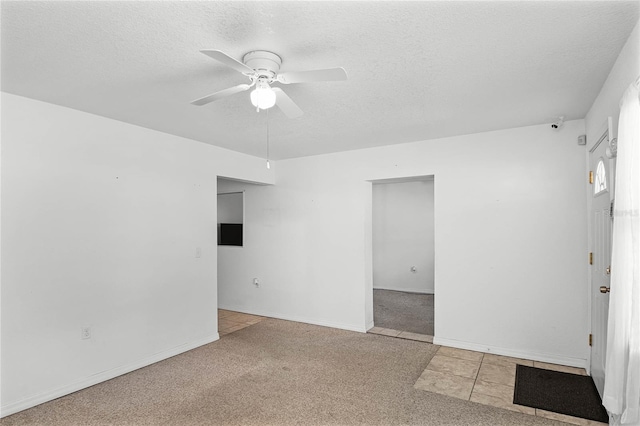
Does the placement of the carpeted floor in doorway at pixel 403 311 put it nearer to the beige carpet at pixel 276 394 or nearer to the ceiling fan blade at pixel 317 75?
the beige carpet at pixel 276 394

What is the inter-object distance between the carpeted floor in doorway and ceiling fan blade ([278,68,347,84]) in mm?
3741

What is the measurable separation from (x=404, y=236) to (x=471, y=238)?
3.45 metres

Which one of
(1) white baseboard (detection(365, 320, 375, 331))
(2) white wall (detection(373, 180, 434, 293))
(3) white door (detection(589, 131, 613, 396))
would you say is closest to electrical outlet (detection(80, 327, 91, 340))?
(1) white baseboard (detection(365, 320, 375, 331))

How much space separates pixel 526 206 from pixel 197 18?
11.7 ft

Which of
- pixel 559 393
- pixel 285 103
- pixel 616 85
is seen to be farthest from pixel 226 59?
pixel 559 393

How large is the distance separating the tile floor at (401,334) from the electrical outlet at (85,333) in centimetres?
318

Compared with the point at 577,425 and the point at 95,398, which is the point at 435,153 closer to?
the point at 577,425

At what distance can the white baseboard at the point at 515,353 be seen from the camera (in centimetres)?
348

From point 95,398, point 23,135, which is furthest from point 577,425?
point 23,135

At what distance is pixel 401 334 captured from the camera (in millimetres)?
4547

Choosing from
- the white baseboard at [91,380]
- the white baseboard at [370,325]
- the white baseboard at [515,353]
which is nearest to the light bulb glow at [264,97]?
the white baseboard at [91,380]

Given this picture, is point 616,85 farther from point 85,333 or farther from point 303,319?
point 85,333

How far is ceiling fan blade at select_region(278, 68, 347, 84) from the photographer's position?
182cm

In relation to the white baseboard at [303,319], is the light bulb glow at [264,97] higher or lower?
higher
